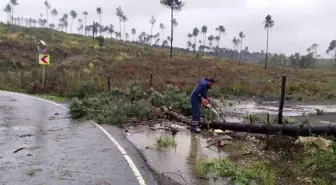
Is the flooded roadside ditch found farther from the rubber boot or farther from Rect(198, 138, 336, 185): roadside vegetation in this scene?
the rubber boot

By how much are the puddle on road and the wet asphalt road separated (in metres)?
0.38

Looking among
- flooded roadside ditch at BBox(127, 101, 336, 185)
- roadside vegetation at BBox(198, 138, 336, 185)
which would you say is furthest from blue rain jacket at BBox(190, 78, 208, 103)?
roadside vegetation at BBox(198, 138, 336, 185)

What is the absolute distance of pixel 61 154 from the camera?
8.52m

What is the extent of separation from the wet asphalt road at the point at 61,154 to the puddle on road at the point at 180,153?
0.38 m

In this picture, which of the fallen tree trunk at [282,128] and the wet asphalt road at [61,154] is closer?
the wet asphalt road at [61,154]

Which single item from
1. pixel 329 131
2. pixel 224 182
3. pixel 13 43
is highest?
pixel 13 43

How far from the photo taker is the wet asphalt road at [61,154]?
6715 mm

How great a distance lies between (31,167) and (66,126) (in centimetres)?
520

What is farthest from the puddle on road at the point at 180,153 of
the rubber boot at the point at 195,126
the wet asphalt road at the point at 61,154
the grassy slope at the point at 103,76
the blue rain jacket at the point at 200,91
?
the grassy slope at the point at 103,76

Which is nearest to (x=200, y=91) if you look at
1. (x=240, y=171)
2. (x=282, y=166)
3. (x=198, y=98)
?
(x=198, y=98)

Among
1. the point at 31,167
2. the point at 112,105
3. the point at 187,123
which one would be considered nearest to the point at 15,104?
the point at 112,105

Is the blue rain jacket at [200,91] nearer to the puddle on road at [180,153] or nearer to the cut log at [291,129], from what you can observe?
the puddle on road at [180,153]

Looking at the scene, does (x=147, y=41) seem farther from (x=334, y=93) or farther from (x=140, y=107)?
(x=140, y=107)

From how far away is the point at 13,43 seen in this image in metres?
59.2
